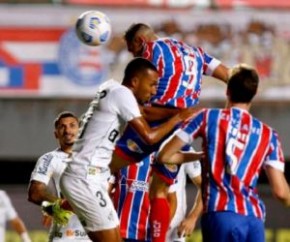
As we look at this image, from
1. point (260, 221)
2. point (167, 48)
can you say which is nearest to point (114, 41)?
point (167, 48)

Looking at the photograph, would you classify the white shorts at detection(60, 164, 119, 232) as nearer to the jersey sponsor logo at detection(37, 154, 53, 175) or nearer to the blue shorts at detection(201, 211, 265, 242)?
the blue shorts at detection(201, 211, 265, 242)

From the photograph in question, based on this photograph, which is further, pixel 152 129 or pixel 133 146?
pixel 133 146

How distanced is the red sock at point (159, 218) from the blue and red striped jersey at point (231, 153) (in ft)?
5.86

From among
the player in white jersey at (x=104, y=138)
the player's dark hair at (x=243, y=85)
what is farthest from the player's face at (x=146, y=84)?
the player's dark hair at (x=243, y=85)

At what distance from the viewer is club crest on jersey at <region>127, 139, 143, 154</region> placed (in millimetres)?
11469

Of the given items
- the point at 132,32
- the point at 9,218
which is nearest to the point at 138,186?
the point at 132,32

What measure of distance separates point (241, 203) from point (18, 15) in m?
11.3

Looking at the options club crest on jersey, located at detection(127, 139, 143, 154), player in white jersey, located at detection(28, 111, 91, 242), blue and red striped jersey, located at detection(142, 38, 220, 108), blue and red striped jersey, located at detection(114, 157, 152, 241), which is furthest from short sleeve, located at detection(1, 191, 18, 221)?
club crest on jersey, located at detection(127, 139, 143, 154)

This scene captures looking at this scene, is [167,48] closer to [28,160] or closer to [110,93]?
[110,93]

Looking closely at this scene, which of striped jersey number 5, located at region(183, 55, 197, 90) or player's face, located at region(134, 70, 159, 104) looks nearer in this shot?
player's face, located at region(134, 70, 159, 104)

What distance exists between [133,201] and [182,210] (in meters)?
1.86

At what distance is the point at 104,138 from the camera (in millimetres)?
10961

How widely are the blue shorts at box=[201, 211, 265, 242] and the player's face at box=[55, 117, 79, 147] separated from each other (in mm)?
3257

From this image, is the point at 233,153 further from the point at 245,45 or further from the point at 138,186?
the point at 245,45
